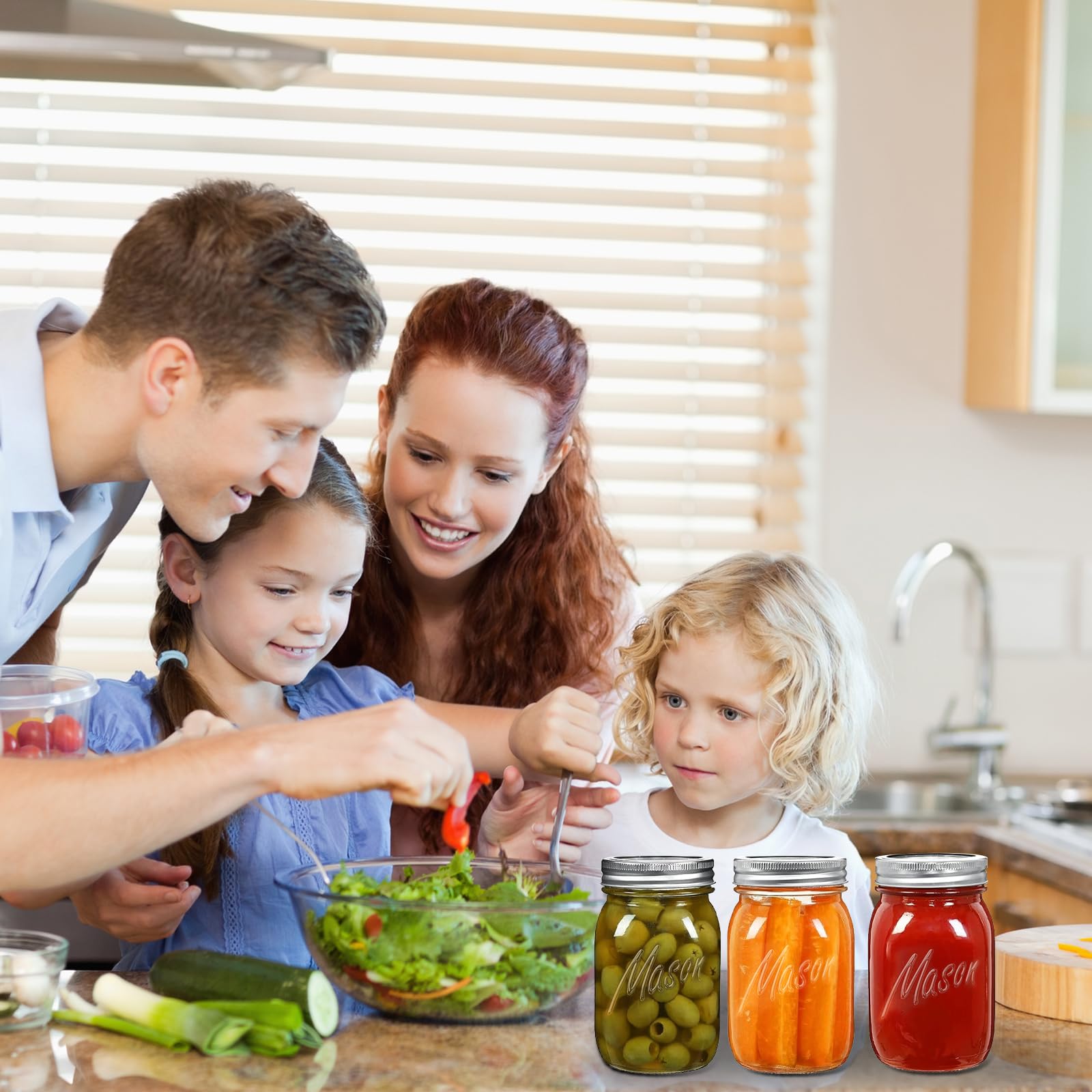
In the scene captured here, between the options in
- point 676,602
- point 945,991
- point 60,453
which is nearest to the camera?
point 945,991

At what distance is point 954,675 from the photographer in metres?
2.98

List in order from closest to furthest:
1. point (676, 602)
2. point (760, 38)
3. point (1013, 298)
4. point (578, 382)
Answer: point (676, 602), point (578, 382), point (1013, 298), point (760, 38)

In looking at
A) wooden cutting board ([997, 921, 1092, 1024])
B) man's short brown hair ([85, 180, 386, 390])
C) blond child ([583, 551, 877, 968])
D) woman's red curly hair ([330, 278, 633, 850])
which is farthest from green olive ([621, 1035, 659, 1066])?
woman's red curly hair ([330, 278, 633, 850])

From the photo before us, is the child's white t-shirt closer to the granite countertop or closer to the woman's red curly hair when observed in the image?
the woman's red curly hair

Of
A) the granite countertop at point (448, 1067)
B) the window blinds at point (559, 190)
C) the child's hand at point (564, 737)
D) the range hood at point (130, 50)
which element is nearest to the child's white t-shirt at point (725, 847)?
the child's hand at point (564, 737)

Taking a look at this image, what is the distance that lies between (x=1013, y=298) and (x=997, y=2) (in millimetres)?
586

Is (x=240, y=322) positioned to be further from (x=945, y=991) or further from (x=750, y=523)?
(x=750, y=523)

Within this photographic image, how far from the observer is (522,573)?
6.48ft

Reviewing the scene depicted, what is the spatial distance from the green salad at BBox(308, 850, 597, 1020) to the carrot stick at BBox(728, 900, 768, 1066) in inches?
4.7

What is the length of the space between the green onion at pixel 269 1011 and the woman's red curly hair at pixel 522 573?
783 millimetres

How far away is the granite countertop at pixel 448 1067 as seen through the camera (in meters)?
0.98

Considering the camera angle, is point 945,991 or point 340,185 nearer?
point 945,991

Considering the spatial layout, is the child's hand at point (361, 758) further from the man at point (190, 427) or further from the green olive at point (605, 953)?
the green olive at point (605, 953)

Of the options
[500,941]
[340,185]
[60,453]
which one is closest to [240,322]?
[60,453]
